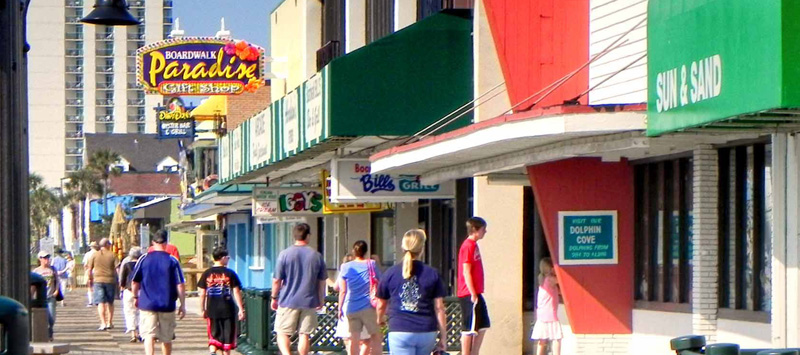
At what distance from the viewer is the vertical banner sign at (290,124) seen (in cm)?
2038

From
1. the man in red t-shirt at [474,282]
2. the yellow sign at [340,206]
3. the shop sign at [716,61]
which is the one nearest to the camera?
the shop sign at [716,61]

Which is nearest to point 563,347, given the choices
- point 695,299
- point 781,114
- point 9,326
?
point 695,299

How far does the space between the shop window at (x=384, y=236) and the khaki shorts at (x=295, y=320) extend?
8537mm

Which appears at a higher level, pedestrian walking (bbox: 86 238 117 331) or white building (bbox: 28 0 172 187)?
white building (bbox: 28 0 172 187)

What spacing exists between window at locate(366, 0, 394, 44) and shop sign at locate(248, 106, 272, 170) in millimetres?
2057

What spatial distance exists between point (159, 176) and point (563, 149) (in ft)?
324

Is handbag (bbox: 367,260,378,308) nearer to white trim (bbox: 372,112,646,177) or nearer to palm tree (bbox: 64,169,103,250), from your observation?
white trim (bbox: 372,112,646,177)

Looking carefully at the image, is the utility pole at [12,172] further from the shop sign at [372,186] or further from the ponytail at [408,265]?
the shop sign at [372,186]

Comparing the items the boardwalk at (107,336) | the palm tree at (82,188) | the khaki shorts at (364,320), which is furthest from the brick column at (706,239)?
the palm tree at (82,188)

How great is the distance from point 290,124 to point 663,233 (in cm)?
760

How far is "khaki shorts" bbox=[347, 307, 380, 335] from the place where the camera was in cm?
1560

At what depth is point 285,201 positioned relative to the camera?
26328mm

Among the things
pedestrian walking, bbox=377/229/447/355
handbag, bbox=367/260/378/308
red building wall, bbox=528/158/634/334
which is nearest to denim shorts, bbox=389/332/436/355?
pedestrian walking, bbox=377/229/447/355

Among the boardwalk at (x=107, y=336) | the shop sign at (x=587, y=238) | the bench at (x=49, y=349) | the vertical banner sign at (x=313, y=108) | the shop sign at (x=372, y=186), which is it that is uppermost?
the vertical banner sign at (x=313, y=108)
